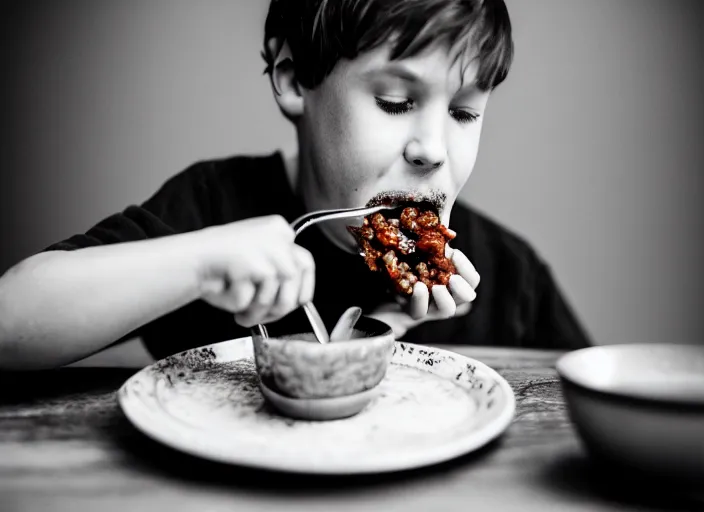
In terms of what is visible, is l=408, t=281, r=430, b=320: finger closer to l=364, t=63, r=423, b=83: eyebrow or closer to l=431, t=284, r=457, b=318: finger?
l=431, t=284, r=457, b=318: finger

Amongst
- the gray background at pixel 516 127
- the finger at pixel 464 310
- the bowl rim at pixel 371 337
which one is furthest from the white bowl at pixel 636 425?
the gray background at pixel 516 127

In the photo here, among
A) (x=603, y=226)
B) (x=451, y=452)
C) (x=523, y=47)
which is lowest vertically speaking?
(x=603, y=226)

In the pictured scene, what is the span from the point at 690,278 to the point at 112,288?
123 centimetres

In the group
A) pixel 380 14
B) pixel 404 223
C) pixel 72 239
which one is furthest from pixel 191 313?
pixel 380 14

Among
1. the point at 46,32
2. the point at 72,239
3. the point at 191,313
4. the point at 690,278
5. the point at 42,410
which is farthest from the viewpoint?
the point at 690,278

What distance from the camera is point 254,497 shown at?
17.8 inches

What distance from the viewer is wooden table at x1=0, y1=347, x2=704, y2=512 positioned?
1.46 feet

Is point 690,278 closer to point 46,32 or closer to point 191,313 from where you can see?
point 191,313

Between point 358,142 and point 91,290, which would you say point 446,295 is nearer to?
point 358,142

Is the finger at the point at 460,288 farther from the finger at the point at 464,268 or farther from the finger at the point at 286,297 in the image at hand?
the finger at the point at 286,297

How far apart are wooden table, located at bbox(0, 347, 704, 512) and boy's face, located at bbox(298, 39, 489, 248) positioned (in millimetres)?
373

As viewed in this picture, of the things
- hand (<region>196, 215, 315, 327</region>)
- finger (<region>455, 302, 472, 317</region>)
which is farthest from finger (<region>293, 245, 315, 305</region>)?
finger (<region>455, 302, 472, 317</region>)

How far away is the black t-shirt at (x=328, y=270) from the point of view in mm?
1044

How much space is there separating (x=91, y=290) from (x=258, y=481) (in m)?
0.28
